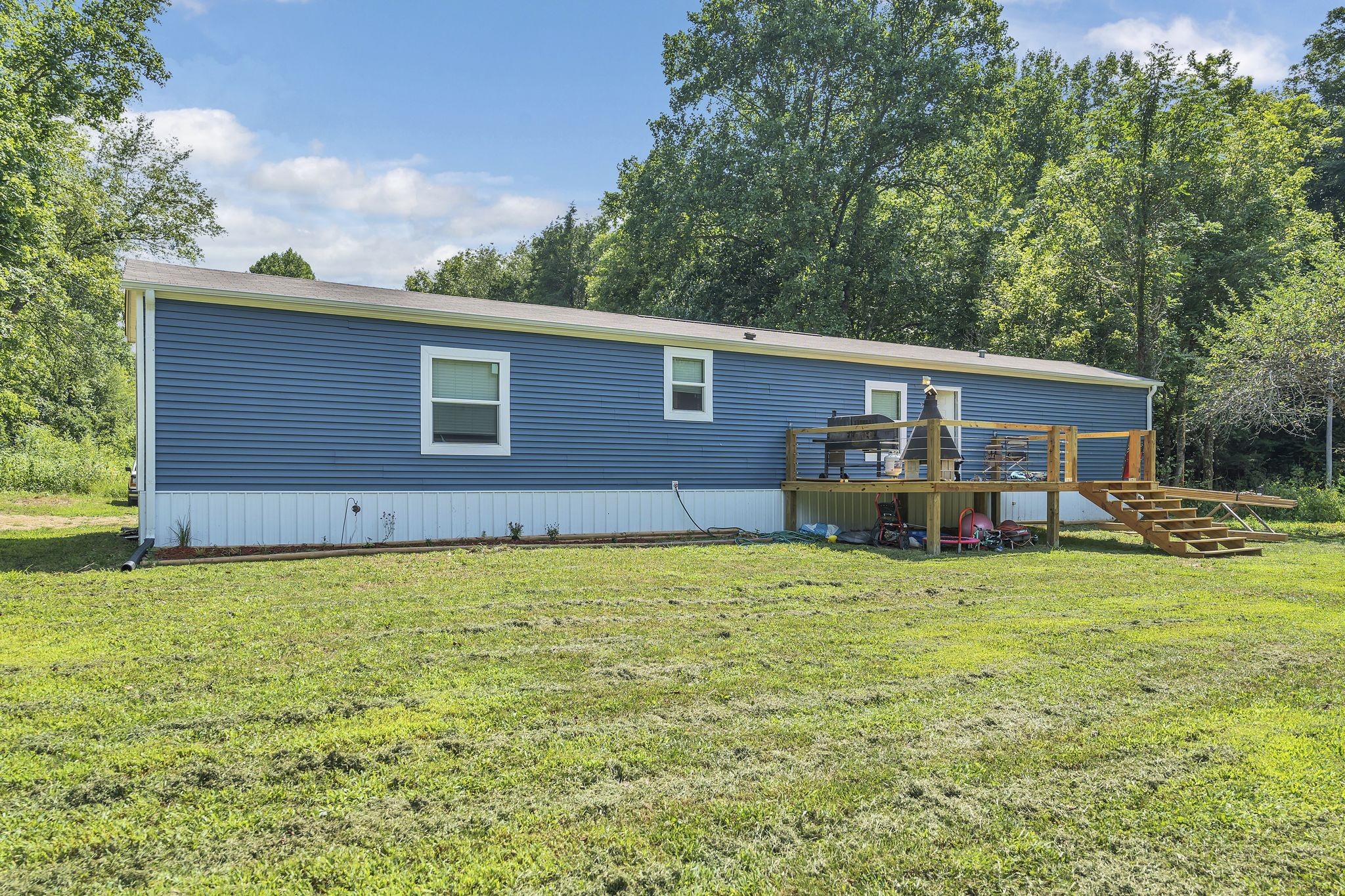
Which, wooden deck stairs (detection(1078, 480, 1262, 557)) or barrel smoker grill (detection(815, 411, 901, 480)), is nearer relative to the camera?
wooden deck stairs (detection(1078, 480, 1262, 557))

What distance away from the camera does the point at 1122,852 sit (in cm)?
203

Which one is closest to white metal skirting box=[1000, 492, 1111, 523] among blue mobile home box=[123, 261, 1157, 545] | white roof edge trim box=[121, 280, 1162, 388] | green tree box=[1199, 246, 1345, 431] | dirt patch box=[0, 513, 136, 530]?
white roof edge trim box=[121, 280, 1162, 388]

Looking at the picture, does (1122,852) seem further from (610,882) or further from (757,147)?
(757,147)

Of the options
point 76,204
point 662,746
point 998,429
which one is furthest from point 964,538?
point 76,204

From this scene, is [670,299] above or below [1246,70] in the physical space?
below

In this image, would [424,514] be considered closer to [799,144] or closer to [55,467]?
[55,467]

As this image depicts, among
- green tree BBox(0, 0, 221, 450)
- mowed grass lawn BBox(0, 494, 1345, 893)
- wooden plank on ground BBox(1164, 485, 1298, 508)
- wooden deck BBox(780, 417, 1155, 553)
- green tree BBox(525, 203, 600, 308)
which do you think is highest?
green tree BBox(525, 203, 600, 308)

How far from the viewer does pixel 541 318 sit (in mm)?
9625

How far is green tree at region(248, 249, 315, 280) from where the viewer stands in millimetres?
40438

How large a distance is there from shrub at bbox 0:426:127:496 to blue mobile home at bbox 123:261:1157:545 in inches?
446

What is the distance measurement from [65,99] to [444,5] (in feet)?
28.4

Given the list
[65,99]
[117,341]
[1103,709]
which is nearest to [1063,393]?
[1103,709]

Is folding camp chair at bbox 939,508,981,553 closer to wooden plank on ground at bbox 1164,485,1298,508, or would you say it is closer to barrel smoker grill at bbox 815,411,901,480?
barrel smoker grill at bbox 815,411,901,480

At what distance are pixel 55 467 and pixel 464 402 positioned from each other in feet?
45.2
